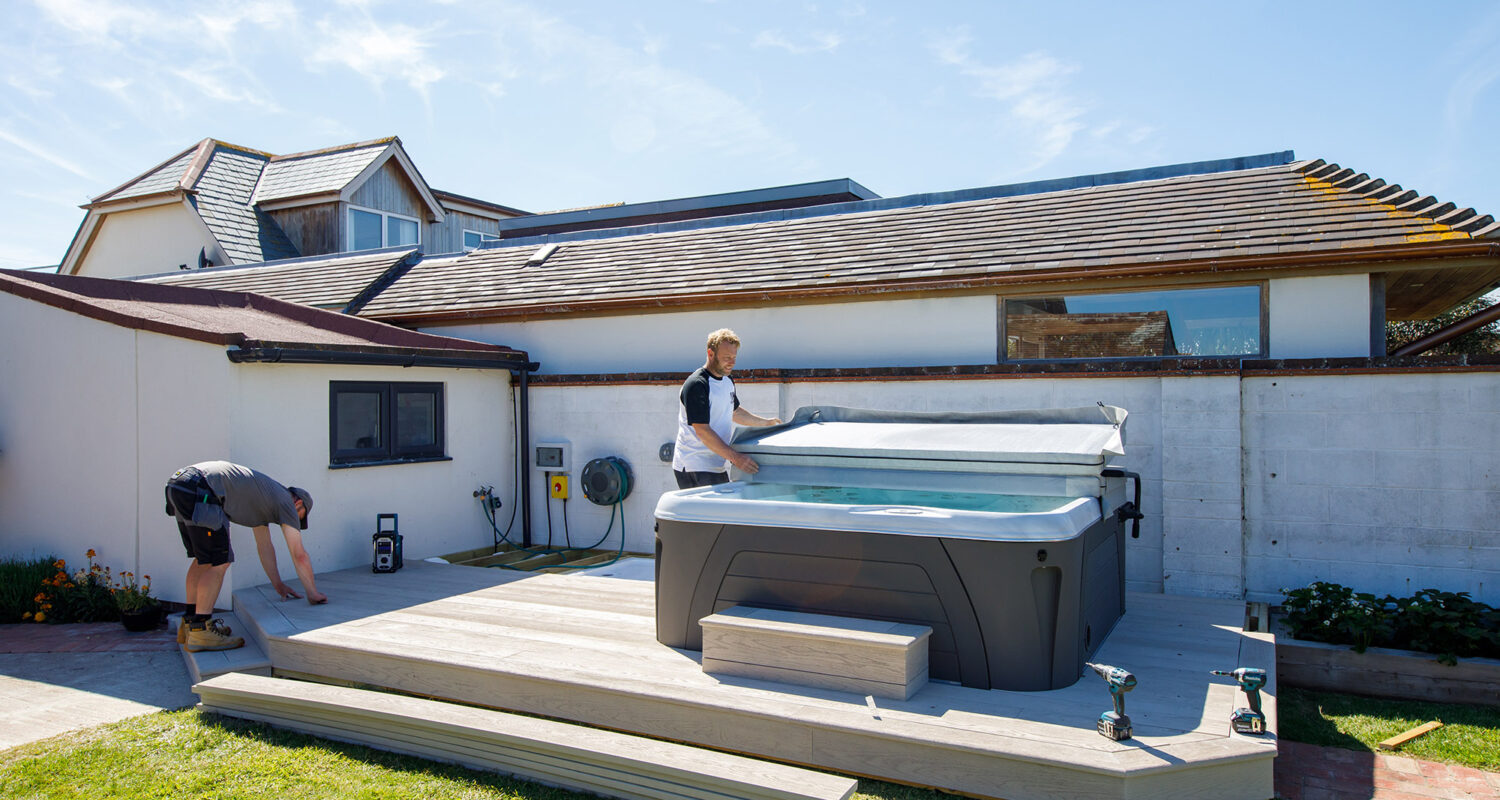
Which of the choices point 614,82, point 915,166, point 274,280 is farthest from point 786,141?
point 274,280

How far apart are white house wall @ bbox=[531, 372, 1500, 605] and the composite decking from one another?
556mm

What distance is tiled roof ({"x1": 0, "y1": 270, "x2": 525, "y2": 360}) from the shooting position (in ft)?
21.0

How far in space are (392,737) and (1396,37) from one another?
10176 mm

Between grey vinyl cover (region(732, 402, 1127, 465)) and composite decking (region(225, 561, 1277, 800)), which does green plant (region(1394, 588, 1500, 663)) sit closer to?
composite decking (region(225, 561, 1277, 800))

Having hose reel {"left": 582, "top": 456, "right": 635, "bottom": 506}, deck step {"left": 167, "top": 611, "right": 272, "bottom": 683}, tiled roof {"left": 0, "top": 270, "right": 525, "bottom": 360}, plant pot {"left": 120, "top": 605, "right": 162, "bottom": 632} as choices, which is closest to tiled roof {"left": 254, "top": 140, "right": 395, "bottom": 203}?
tiled roof {"left": 0, "top": 270, "right": 525, "bottom": 360}

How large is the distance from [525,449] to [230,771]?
506 centimetres

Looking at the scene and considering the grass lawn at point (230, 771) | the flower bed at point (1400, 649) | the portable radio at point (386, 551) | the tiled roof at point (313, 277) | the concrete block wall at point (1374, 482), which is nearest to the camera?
the grass lawn at point (230, 771)

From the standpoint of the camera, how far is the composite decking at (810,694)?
10.1ft

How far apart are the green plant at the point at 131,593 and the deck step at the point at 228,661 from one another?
3.45 feet

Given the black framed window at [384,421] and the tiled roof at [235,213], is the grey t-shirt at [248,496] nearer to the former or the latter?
the black framed window at [384,421]

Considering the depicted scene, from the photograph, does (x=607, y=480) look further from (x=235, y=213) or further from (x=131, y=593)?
(x=235, y=213)

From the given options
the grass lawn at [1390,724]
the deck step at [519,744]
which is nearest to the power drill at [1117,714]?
the deck step at [519,744]

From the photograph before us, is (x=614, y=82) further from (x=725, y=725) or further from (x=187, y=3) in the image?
(x=725, y=725)

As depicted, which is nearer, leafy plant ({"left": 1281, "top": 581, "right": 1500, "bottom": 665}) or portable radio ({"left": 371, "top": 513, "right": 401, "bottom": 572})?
leafy plant ({"left": 1281, "top": 581, "right": 1500, "bottom": 665})
